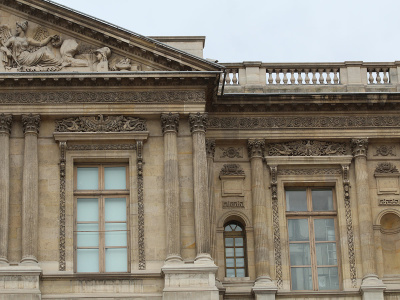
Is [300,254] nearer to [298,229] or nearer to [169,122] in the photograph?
[298,229]

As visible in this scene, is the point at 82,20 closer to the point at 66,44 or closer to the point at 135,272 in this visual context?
the point at 66,44

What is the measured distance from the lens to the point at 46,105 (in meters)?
32.2

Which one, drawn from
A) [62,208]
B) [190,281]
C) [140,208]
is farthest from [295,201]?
[62,208]

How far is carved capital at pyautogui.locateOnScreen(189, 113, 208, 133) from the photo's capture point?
32125 millimetres

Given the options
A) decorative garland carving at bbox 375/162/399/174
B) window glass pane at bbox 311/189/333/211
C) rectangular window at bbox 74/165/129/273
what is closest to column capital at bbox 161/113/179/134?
rectangular window at bbox 74/165/129/273

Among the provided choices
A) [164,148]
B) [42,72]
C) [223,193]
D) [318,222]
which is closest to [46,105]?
Answer: [42,72]

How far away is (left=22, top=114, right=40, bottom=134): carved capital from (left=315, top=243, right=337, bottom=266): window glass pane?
25.9 ft

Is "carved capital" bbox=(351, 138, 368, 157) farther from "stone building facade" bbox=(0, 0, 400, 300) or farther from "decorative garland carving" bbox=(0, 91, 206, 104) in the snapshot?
"decorative garland carving" bbox=(0, 91, 206, 104)

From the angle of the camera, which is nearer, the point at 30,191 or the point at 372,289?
the point at 30,191

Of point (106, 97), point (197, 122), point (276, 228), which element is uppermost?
point (106, 97)

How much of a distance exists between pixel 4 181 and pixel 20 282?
2.60m

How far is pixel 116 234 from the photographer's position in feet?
105

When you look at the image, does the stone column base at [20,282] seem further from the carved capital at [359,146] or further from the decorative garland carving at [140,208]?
the carved capital at [359,146]

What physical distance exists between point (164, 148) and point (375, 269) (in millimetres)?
6226
